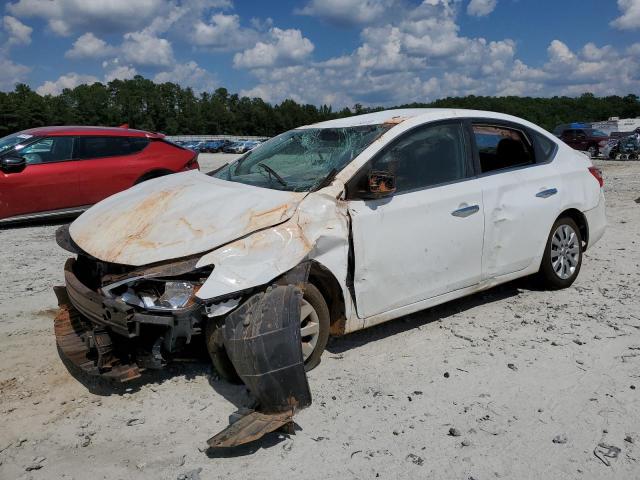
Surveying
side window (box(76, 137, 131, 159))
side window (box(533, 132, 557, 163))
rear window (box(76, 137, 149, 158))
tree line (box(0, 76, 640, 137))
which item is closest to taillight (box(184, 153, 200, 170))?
rear window (box(76, 137, 149, 158))

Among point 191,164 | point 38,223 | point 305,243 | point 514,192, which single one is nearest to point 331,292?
point 305,243

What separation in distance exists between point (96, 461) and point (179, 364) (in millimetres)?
1110

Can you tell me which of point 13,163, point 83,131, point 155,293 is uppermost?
point 83,131

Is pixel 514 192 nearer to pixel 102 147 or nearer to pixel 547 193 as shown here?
pixel 547 193

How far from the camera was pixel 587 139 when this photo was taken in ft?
89.6

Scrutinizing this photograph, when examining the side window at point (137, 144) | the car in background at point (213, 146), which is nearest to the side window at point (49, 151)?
the side window at point (137, 144)

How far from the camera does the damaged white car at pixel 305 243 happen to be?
3283 mm

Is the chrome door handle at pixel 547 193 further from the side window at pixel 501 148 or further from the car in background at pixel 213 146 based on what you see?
the car in background at pixel 213 146

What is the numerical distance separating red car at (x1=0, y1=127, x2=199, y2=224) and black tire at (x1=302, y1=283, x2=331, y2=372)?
21.4 feet

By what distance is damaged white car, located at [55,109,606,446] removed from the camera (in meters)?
3.28

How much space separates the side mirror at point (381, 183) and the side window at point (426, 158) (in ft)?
0.64

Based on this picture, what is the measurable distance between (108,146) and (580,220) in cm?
725

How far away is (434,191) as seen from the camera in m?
4.32

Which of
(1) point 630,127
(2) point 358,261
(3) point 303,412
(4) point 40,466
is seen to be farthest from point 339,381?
(1) point 630,127
